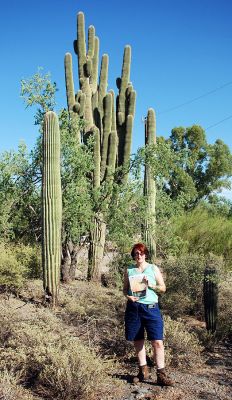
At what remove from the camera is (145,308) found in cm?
487

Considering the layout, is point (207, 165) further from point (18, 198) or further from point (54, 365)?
point (54, 365)

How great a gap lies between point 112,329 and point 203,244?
8770 millimetres

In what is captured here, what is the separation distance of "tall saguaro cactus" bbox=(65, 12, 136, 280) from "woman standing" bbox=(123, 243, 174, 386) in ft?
19.2

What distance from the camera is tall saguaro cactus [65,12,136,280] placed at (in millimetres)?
11281

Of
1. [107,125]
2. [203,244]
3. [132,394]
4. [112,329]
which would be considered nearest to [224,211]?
[203,244]

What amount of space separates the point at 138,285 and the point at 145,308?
0.24m

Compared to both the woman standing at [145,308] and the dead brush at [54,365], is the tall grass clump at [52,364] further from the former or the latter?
the woman standing at [145,308]

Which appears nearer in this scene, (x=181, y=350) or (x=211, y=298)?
(x=181, y=350)

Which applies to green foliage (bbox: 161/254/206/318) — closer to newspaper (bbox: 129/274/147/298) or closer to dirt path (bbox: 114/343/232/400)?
dirt path (bbox: 114/343/232/400)

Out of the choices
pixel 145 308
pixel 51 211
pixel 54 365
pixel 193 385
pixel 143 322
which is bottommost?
pixel 193 385

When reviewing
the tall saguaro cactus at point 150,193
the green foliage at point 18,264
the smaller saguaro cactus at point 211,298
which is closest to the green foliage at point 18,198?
the green foliage at point 18,264

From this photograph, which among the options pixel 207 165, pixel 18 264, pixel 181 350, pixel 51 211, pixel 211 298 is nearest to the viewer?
pixel 181 350

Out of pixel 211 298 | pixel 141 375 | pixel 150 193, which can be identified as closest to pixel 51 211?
pixel 211 298

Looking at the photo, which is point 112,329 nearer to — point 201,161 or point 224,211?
point 224,211
